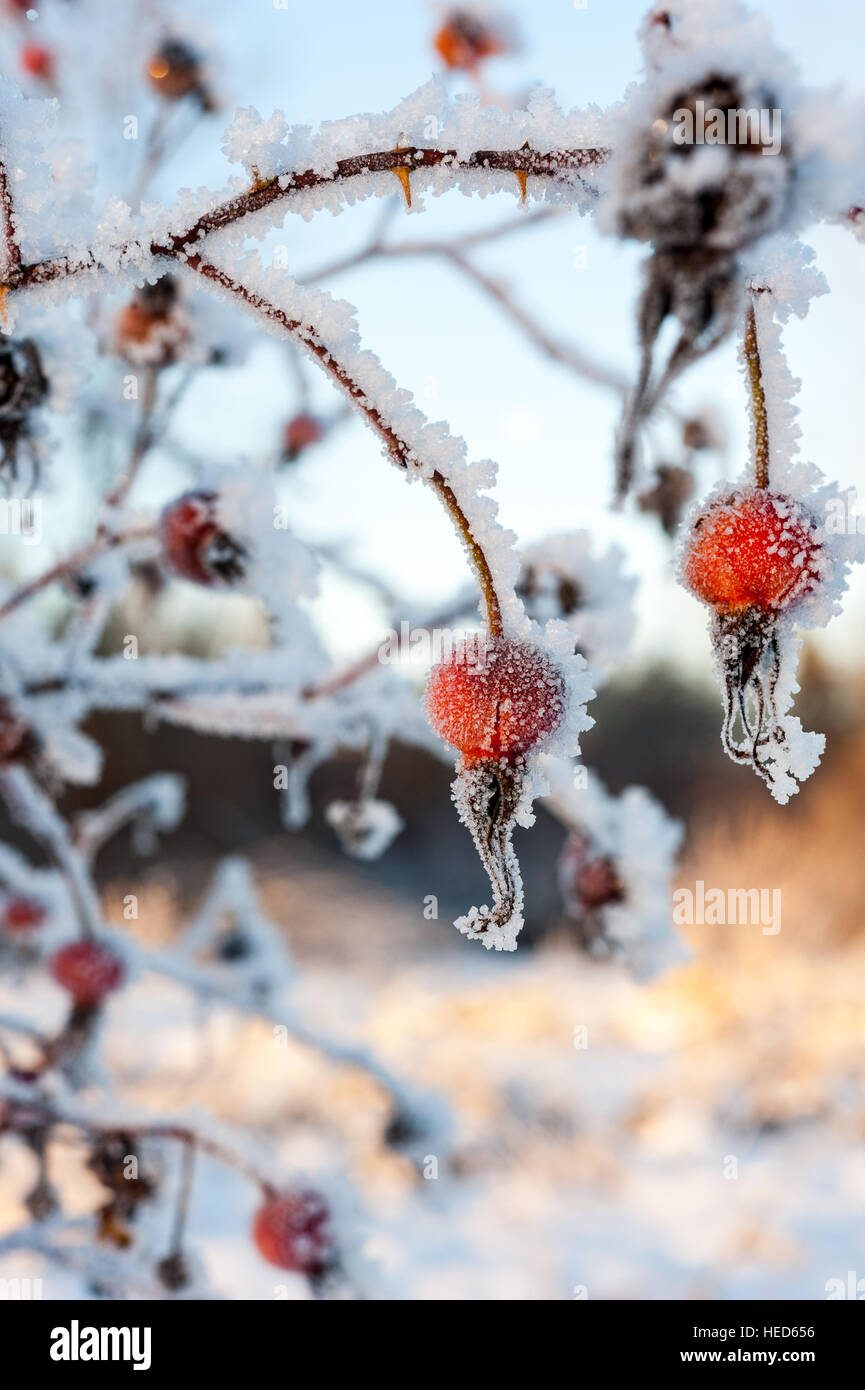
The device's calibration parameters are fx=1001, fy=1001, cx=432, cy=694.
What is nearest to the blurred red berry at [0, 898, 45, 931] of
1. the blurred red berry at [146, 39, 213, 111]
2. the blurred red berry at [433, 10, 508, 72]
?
the blurred red berry at [146, 39, 213, 111]

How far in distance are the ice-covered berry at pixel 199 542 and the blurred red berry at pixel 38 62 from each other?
1.35 metres

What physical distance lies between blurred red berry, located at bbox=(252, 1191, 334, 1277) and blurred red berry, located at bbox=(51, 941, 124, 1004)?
402 millimetres

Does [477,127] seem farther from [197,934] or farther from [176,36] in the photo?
[197,934]

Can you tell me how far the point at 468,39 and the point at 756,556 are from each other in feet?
5.04

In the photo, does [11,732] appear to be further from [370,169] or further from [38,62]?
[38,62]

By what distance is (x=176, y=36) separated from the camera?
61.4 inches

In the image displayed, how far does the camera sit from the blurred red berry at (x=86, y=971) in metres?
1.47

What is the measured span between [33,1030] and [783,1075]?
4.60 meters

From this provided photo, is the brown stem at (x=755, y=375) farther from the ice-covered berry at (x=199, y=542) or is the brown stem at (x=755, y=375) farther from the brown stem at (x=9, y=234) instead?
the ice-covered berry at (x=199, y=542)

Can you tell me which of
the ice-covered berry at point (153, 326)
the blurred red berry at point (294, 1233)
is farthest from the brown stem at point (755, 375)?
the blurred red berry at point (294, 1233)

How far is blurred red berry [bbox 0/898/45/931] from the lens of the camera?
185cm

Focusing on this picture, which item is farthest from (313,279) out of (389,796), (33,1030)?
(389,796)

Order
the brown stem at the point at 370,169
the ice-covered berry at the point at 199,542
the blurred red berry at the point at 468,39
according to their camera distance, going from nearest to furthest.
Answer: the brown stem at the point at 370,169 < the ice-covered berry at the point at 199,542 < the blurred red berry at the point at 468,39

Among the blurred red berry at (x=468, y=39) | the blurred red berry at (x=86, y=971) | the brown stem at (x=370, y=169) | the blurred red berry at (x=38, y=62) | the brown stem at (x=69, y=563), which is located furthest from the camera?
the blurred red berry at (x=38, y=62)
